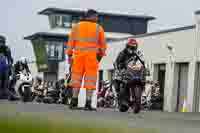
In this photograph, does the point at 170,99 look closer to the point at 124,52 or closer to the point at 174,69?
the point at 174,69

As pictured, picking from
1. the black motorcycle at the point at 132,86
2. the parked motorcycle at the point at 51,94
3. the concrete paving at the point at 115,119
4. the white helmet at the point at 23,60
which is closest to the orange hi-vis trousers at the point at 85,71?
the concrete paving at the point at 115,119

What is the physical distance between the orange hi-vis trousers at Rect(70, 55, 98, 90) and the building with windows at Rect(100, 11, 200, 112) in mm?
24313

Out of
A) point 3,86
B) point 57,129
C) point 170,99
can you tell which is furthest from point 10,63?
point 170,99

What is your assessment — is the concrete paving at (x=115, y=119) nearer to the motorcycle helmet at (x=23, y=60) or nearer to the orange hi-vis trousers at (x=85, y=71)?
the orange hi-vis trousers at (x=85, y=71)

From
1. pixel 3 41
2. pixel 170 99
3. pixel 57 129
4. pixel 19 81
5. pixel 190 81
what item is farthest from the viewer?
pixel 170 99

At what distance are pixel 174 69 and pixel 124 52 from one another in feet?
86.6

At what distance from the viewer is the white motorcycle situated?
22.0 meters

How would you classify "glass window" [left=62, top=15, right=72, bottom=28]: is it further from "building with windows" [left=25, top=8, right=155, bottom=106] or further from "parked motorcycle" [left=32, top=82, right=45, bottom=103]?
"parked motorcycle" [left=32, top=82, right=45, bottom=103]

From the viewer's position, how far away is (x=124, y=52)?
1298cm

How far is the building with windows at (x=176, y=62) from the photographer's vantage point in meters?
36.0

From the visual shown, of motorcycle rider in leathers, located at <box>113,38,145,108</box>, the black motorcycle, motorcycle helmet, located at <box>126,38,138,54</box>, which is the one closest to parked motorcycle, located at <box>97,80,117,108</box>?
the black motorcycle

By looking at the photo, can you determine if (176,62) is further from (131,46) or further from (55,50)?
Result: (55,50)

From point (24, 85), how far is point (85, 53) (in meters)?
11.8

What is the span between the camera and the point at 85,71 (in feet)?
36.0
